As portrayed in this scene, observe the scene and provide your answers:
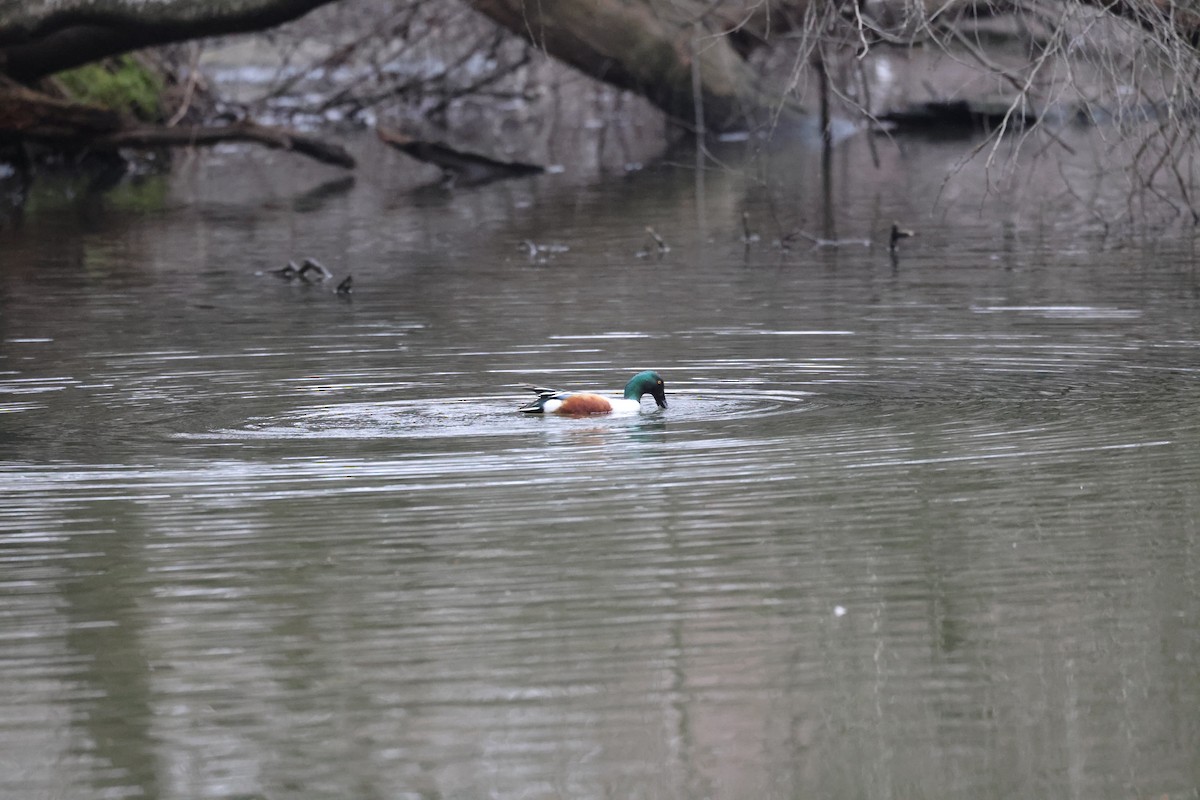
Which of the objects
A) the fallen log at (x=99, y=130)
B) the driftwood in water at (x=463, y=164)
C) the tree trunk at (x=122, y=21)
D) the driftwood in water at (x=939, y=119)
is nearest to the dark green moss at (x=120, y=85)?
the fallen log at (x=99, y=130)

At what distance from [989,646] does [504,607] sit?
150cm

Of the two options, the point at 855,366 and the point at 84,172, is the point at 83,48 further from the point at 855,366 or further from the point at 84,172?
the point at 855,366

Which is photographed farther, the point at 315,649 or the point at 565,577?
the point at 565,577

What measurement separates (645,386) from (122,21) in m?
14.2

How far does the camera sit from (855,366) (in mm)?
10680

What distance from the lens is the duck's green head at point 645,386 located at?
9.34 m

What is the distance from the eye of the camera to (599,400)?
930 cm

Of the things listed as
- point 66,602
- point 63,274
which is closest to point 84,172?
point 63,274

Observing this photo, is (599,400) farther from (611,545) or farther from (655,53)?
(655,53)

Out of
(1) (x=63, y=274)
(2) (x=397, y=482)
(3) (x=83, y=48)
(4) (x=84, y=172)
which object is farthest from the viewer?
(4) (x=84, y=172)

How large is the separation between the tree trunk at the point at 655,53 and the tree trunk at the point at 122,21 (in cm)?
559

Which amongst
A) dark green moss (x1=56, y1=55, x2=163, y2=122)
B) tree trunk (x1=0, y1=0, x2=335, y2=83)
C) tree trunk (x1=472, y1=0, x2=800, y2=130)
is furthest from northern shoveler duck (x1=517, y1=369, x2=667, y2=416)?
dark green moss (x1=56, y1=55, x2=163, y2=122)

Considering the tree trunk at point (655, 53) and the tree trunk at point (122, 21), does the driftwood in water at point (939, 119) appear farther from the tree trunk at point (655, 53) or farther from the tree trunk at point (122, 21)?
the tree trunk at point (122, 21)

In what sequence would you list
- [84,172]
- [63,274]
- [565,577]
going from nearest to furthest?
[565,577] < [63,274] < [84,172]
